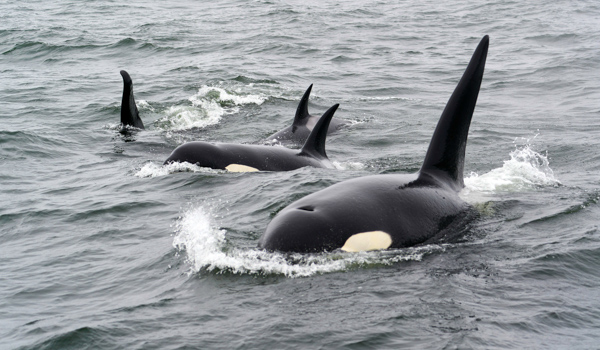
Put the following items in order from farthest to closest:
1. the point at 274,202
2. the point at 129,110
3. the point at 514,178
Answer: the point at 129,110, the point at 514,178, the point at 274,202

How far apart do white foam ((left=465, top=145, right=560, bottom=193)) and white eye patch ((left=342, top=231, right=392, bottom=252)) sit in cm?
251

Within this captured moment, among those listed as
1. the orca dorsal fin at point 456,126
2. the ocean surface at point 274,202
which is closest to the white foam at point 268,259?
the ocean surface at point 274,202

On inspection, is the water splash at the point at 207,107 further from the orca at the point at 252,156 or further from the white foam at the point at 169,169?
the orca at the point at 252,156

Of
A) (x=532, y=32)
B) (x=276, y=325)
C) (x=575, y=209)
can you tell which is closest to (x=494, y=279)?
(x=276, y=325)

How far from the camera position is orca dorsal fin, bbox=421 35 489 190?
796 cm

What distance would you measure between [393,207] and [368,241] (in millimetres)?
585

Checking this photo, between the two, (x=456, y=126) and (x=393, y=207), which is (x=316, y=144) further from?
(x=393, y=207)

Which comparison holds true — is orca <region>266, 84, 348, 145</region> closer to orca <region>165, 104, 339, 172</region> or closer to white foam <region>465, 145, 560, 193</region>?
orca <region>165, 104, 339, 172</region>

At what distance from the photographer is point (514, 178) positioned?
10.7 metres

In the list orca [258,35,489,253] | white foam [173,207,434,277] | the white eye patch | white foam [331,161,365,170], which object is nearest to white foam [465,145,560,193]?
orca [258,35,489,253]

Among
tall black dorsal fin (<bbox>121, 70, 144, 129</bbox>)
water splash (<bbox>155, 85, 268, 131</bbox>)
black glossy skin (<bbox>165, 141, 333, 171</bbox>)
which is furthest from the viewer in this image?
water splash (<bbox>155, 85, 268, 131</bbox>)

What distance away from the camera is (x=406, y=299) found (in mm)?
6336

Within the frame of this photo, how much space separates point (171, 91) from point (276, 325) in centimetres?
1676

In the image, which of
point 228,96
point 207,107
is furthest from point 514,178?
point 228,96
